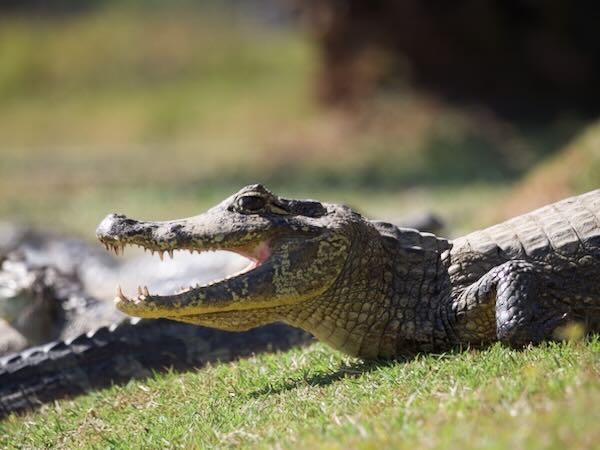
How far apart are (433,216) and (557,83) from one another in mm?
10698

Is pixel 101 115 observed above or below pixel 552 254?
above

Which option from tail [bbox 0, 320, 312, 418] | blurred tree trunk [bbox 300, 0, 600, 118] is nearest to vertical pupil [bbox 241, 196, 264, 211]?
Result: tail [bbox 0, 320, 312, 418]

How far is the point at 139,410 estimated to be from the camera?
5250 mm

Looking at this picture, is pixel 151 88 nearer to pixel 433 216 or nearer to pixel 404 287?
pixel 433 216

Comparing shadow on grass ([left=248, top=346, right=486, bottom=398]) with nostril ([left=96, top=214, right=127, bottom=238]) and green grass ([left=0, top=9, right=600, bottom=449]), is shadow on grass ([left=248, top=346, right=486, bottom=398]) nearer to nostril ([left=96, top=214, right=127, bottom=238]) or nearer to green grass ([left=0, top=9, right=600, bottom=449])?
green grass ([left=0, top=9, right=600, bottom=449])

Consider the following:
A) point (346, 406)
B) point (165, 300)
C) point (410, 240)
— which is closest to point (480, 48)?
point (410, 240)

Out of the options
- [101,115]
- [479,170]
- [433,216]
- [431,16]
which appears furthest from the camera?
[101,115]

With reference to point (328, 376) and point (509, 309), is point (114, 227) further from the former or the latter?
point (509, 309)

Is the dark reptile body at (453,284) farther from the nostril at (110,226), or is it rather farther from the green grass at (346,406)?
the nostril at (110,226)

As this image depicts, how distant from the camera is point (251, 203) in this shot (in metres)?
5.12

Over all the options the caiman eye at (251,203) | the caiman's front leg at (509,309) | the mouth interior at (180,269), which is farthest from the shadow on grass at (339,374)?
the mouth interior at (180,269)

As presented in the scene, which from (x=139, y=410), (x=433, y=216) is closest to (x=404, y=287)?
(x=139, y=410)

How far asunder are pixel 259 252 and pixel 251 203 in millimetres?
244

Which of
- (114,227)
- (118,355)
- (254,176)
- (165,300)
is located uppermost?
(254,176)
